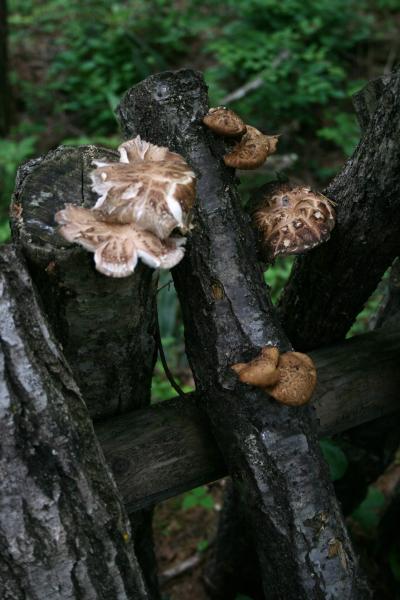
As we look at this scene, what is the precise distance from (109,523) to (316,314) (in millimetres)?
1489

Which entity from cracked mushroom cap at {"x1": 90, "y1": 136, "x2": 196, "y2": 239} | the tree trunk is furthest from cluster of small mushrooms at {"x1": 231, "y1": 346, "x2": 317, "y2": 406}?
the tree trunk

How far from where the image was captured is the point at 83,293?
2.03 meters

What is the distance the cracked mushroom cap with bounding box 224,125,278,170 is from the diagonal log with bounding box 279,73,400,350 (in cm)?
38

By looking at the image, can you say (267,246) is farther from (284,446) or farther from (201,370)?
(284,446)

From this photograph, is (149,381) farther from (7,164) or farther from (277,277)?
(7,164)

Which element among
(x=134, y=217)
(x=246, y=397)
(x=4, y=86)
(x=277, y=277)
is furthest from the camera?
(x=4, y=86)

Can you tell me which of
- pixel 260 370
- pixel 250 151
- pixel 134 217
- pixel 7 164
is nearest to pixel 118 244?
pixel 134 217

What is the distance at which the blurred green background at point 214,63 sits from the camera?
7.54 metres

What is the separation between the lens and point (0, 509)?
170cm

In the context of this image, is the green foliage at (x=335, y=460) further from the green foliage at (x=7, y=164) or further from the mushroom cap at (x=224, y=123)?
the green foliage at (x=7, y=164)

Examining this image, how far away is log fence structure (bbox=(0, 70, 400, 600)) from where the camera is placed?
1739 millimetres

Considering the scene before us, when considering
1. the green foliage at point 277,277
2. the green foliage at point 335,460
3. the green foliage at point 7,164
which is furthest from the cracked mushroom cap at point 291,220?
the green foliage at point 7,164

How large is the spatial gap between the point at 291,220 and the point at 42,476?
1.37 metres

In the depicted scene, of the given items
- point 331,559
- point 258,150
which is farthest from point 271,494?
point 258,150
